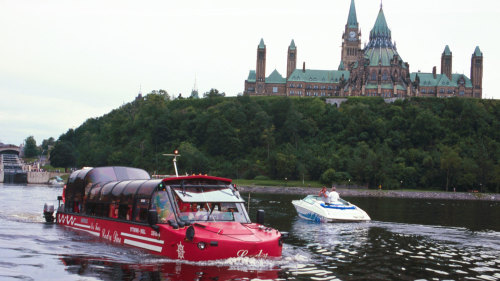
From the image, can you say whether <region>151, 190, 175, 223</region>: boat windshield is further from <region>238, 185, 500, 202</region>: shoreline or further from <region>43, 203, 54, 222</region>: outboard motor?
<region>238, 185, 500, 202</region>: shoreline

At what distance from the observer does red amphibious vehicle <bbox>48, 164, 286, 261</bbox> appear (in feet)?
65.3

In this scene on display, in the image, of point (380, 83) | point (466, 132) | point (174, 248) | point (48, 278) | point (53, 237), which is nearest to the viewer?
point (48, 278)

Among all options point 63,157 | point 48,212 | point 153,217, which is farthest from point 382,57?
point 153,217

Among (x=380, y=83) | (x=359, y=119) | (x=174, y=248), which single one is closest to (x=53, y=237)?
(x=174, y=248)

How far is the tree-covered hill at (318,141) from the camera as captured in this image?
128m

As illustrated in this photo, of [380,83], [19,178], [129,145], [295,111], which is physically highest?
[380,83]

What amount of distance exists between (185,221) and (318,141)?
472 feet

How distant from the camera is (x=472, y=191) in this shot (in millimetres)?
121438

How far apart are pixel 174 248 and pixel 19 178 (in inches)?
5387

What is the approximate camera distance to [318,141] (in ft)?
535

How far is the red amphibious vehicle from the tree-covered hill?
10000 cm

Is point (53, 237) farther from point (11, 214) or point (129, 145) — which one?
point (129, 145)

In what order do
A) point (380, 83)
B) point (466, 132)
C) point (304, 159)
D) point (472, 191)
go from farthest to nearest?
point (380, 83) < point (466, 132) < point (304, 159) < point (472, 191)

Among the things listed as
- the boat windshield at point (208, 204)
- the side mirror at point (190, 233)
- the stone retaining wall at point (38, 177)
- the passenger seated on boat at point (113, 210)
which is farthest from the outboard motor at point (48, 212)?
the stone retaining wall at point (38, 177)
